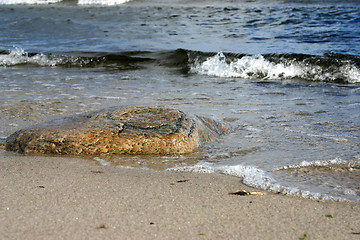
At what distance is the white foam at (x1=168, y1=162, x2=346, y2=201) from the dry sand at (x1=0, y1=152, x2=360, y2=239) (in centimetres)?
8

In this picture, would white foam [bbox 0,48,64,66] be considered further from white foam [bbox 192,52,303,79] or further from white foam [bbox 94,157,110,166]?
white foam [bbox 94,157,110,166]

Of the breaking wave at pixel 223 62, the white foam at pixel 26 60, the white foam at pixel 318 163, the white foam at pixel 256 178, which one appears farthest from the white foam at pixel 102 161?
the white foam at pixel 26 60

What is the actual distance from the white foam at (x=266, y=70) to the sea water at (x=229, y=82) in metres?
0.02

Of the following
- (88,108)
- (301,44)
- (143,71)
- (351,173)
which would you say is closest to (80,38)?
(143,71)

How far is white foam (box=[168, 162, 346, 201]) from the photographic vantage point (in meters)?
2.60

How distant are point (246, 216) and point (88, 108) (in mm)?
3634

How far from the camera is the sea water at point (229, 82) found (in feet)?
10.9

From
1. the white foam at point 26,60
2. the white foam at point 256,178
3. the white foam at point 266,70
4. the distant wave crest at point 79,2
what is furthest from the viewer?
the distant wave crest at point 79,2

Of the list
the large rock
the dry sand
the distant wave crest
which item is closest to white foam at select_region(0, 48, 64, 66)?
the large rock

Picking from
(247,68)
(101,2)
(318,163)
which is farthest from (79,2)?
(318,163)

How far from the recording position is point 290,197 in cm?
256

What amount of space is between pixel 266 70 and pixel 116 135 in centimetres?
558

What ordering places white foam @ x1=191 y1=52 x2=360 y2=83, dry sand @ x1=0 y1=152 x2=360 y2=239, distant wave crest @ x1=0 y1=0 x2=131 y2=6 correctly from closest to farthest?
dry sand @ x1=0 y1=152 x2=360 y2=239 < white foam @ x1=191 y1=52 x2=360 y2=83 < distant wave crest @ x1=0 y1=0 x2=131 y2=6

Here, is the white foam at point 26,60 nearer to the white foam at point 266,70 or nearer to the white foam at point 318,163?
the white foam at point 266,70
